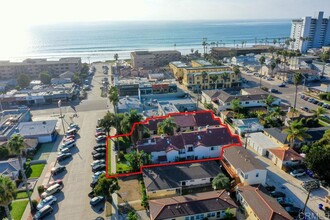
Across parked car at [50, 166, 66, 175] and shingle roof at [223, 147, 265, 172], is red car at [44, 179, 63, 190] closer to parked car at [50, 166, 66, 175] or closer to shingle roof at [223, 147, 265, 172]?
parked car at [50, 166, 66, 175]

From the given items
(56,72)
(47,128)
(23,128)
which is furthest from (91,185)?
(56,72)

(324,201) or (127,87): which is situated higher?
(127,87)

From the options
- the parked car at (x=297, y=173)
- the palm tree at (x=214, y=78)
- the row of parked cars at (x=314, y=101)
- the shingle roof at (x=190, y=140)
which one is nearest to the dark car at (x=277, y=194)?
the parked car at (x=297, y=173)

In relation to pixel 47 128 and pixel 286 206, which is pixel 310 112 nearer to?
pixel 286 206

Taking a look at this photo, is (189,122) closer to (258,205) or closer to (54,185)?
(258,205)

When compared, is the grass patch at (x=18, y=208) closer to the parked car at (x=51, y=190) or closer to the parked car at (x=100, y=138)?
the parked car at (x=51, y=190)

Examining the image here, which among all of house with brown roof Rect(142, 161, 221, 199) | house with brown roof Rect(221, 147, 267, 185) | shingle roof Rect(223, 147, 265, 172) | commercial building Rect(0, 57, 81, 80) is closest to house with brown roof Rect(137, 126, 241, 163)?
shingle roof Rect(223, 147, 265, 172)
